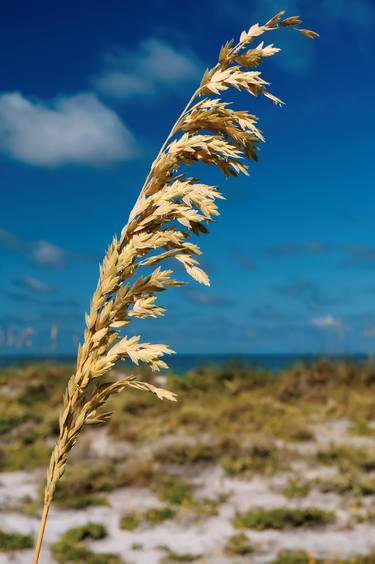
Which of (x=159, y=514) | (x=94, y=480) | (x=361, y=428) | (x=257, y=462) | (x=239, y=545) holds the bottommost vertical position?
(x=239, y=545)

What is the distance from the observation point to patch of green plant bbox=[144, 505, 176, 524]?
9.12 meters

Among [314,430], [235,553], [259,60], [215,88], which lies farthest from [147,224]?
[314,430]

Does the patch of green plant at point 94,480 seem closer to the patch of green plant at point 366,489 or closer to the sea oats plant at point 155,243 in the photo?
the patch of green plant at point 366,489

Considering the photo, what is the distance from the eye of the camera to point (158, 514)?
9234 mm

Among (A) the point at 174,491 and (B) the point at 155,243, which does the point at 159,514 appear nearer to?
(A) the point at 174,491

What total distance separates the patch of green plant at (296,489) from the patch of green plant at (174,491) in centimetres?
145

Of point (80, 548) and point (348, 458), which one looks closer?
point (80, 548)

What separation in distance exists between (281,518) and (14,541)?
345cm

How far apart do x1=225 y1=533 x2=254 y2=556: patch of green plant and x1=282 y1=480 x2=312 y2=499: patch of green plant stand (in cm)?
174

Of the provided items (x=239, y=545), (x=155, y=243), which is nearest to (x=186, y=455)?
(x=239, y=545)

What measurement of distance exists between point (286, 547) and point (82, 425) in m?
7.16

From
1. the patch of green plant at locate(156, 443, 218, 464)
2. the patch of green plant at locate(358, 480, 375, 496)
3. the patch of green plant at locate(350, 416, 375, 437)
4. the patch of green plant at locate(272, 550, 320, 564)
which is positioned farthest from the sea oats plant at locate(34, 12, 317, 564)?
the patch of green plant at locate(350, 416, 375, 437)

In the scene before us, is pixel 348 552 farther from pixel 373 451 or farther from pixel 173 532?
pixel 373 451

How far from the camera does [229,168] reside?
6.43 feet
